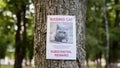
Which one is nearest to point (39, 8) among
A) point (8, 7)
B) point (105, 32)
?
point (8, 7)

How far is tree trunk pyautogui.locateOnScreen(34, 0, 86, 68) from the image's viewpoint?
3.02 m

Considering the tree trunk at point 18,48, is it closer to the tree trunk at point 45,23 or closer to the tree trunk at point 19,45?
the tree trunk at point 19,45

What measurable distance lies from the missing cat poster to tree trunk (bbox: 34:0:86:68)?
0.05 m

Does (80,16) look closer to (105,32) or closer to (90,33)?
(90,33)

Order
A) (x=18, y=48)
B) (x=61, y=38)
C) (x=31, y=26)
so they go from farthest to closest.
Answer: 1. (x=31, y=26)
2. (x=18, y=48)
3. (x=61, y=38)

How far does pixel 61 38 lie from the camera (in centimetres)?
298

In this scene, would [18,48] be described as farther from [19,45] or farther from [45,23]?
[45,23]

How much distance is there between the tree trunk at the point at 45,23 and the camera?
3.02 m

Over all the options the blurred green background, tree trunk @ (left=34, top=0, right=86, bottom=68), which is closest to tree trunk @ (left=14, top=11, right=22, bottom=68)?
the blurred green background

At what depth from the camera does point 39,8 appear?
3092 mm

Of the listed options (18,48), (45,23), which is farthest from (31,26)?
(45,23)

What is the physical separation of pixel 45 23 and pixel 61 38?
204mm

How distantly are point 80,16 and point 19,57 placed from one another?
1827cm

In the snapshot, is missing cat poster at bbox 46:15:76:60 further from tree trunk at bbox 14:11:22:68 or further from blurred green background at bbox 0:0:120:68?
tree trunk at bbox 14:11:22:68
